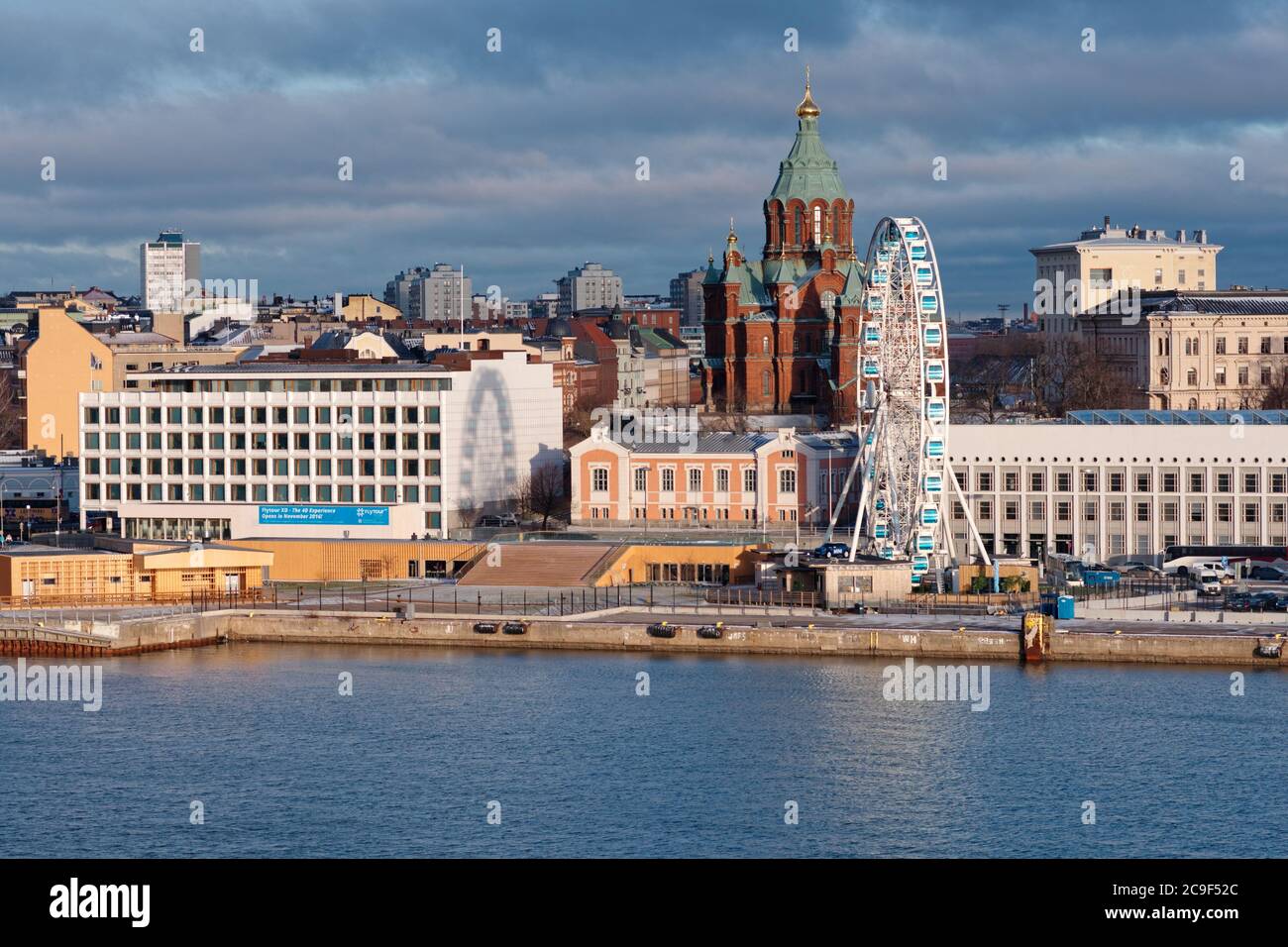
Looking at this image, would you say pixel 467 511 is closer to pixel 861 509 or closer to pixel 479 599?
pixel 479 599

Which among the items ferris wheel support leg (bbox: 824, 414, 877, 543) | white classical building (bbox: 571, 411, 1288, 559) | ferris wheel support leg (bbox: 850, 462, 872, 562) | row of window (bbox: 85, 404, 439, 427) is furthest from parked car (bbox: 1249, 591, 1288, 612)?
row of window (bbox: 85, 404, 439, 427)

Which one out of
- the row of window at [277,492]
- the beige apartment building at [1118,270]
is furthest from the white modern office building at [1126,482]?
the beige apartment building at [1118,270]

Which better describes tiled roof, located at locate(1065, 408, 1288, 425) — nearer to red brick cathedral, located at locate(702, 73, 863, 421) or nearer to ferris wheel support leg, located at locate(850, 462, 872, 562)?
ferris wheel support leg, located at locate(850, 462, 872, 562)

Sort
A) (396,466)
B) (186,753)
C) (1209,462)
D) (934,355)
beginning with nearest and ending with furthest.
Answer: (186,753) → (934,355) → (1209,462) → (396,466)

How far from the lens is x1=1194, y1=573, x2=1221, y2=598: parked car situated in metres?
56.3

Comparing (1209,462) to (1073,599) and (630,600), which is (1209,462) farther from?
(630,600)

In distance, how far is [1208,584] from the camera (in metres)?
57.0

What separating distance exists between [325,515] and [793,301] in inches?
1348

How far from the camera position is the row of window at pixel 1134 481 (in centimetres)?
6234

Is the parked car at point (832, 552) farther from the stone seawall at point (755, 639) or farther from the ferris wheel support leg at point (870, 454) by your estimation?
the stone seawall at point (755, 639)

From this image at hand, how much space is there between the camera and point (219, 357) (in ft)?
334

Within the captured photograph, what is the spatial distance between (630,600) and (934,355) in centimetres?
930

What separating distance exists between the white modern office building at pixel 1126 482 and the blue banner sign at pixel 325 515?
50.3ft
